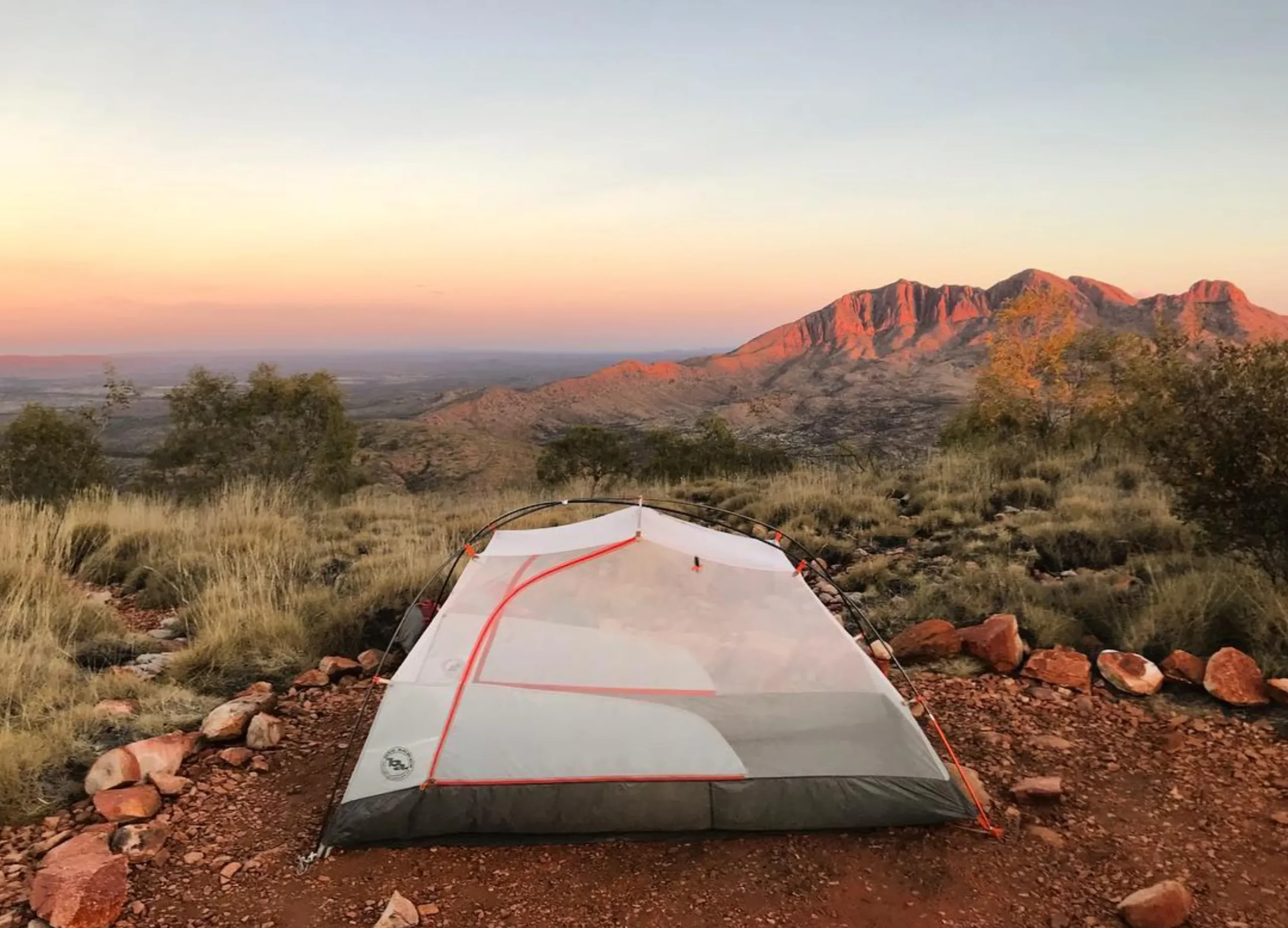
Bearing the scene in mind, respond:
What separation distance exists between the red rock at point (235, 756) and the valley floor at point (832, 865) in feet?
0.29

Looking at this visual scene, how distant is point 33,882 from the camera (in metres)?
3.39

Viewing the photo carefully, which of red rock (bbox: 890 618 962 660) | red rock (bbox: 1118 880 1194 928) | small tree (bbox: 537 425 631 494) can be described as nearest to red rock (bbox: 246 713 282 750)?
red rock (bbox: 890 618 962 660)

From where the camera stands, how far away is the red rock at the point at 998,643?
573 cm

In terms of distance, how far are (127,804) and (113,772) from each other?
0.31 meters

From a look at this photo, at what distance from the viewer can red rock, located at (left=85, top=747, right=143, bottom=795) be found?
4.18 meters

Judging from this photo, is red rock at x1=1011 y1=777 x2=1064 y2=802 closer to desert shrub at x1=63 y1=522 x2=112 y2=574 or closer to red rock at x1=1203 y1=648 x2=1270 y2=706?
red rock at x1=1203 y1=648 x2=1270 y2=706

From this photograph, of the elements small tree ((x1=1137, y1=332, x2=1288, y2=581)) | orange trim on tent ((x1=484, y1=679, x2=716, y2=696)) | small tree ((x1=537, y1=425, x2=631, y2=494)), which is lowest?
small tree ((x1=537, y1=425, x2=631, y2=494))

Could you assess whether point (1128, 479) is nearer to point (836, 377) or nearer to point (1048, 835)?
point (1048, 835)

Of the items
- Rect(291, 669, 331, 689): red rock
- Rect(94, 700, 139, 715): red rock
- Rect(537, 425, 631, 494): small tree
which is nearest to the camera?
Rect(94, 700, 139, 715): red rock

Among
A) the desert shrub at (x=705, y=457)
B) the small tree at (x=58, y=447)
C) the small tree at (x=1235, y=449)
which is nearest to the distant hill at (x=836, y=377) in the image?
the desert shrub at (x=705, y=457)

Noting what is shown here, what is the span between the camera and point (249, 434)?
56.3 ft

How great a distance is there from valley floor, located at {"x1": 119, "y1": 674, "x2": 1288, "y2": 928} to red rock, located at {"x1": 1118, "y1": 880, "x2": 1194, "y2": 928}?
0.08 meters

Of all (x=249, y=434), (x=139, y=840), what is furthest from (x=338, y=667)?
(x=249, y=434)

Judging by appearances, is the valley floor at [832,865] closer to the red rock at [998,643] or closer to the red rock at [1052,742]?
the red rock at [1052,742]
